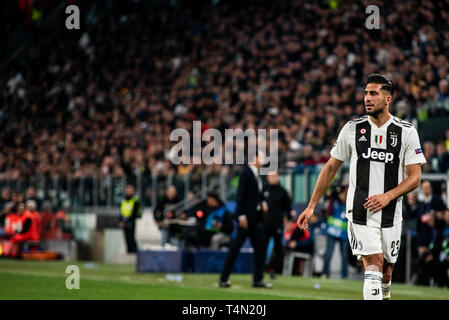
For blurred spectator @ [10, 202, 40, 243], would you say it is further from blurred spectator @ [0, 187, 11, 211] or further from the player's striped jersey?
the player's striped jersey

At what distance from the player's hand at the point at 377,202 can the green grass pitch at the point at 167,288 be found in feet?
16.3

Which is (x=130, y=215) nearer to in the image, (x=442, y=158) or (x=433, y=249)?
(x=442, y=158)

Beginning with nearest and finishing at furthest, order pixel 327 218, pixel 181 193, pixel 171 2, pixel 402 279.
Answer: pixel 402 279 < pixel 327 218 < pixel 181 193 < pixel 171 2

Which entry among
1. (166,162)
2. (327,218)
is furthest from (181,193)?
(327,218)

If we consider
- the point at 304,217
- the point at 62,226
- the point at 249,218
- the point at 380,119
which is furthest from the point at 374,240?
the point at 62,226

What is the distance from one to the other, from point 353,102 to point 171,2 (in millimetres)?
14931

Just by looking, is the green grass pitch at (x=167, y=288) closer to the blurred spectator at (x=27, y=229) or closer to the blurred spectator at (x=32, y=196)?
the blurred spectator at (x=27, y=229)

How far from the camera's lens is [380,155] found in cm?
779

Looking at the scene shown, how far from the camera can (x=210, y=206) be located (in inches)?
759

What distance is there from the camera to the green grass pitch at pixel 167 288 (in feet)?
41.5

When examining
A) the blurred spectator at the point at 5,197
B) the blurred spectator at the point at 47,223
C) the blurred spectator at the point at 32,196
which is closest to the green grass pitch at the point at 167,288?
the blurred spectator at the point at 47,223

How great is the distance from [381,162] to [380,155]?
6 centimetres

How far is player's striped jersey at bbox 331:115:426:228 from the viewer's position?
7.78 metres
